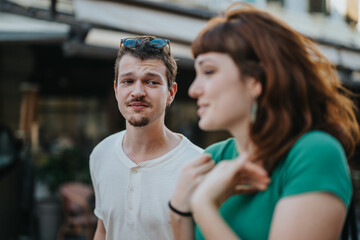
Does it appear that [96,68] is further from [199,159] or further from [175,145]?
[199,159]

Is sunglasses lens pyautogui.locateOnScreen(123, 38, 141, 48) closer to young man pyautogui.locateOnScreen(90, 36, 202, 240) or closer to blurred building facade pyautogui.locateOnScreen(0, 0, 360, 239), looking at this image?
young man pyautogui.locateOnScreen(90, 36, 202, 240)

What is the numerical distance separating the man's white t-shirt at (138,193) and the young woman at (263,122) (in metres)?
0.57

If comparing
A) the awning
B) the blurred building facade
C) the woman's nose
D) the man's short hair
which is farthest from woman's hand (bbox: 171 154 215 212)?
the awning

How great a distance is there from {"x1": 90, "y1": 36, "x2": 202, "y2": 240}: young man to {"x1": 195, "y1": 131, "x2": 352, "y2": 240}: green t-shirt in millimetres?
589

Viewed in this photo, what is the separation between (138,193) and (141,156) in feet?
0.67

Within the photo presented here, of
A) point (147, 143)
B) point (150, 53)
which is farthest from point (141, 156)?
point (150, 53)

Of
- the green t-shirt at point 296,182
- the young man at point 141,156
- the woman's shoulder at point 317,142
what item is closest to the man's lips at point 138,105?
the young man at point 141,156

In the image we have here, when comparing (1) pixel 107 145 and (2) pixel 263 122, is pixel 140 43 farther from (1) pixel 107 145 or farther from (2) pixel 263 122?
(2) pixel 263 122

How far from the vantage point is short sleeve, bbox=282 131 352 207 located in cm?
105

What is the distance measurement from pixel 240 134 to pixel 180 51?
3.18 metres

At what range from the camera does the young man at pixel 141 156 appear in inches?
70.6

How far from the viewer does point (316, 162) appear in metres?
1.08

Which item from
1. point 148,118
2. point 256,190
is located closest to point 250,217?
point 256,190

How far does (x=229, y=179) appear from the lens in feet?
3.78
